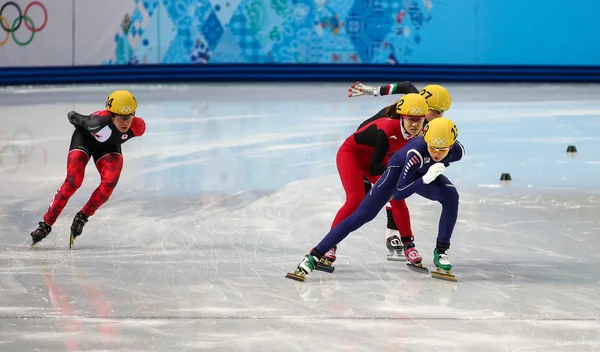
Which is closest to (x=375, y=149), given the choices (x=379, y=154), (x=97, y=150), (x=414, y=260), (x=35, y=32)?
(x=379, y=154)

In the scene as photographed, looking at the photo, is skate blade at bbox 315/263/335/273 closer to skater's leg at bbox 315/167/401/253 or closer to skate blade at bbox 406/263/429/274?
skater's leg at bbox 315/167/401/253

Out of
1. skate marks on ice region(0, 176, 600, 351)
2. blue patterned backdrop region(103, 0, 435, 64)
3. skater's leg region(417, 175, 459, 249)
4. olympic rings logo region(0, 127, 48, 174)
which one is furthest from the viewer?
blue patterned backdrop region(103, 0, 435, 64)

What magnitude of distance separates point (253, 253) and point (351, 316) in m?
1.56

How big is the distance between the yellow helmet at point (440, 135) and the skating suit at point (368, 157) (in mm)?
492

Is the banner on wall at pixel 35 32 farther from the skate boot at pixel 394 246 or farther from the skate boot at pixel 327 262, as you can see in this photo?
the skate boot at pixel 327 262

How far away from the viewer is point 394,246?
21.6 feet

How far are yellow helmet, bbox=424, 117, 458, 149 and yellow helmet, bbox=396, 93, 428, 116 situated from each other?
1.15 ft

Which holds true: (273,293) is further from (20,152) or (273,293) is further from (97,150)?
(20,152)

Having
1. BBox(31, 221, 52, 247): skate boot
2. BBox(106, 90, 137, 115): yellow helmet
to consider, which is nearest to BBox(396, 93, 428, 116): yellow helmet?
BBox(106, 90, 137, 115): yellow helmet

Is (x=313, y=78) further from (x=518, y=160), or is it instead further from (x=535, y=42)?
(x=518, y=160)

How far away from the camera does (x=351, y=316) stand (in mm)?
5133

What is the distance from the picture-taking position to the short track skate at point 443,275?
5.93 metres

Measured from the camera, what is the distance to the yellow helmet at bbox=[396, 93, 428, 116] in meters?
5.95

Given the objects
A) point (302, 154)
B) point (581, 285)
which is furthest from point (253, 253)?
point (302, 154)
